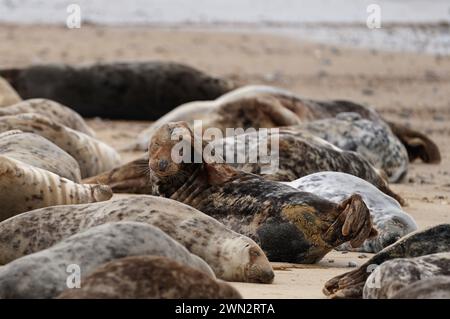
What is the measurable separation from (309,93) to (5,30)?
6066 mm

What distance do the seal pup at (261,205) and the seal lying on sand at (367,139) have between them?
262cm

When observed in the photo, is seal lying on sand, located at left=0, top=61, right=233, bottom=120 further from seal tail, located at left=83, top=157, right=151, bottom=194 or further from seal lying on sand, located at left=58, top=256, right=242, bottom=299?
seal lying on sand, located at left=58, top=256, right=242, bottom=299

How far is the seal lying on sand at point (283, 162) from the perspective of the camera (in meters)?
7.84

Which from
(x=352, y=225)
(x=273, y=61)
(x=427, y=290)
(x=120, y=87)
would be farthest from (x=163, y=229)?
(x=273, y=61)

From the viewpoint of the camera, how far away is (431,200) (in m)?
8.61

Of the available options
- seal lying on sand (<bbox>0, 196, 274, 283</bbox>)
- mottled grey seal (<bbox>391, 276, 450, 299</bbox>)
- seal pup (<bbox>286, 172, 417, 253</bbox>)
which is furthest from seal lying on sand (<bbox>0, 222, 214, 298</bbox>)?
seal pup (<bbox>286, 172, 417, 253</bbox>)

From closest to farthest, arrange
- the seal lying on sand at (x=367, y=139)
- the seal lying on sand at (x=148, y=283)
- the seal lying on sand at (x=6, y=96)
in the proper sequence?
the seal lying on sand at (x=148, y=283)
the seal lying on sand at (x=367, y=139)
the seal lying on sand at (x=6, y=96)

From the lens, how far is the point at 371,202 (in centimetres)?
678

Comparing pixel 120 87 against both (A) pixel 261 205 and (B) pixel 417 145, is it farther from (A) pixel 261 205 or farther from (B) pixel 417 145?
(A) pixel 261 205

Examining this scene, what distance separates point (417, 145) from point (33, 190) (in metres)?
5.15

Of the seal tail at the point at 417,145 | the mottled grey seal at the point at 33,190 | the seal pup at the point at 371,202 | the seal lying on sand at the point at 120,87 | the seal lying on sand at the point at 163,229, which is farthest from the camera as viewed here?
the seal lying on sand at the point at 120,87

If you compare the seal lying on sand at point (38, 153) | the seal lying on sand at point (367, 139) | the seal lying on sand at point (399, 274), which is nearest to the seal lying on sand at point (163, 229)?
the seal lying on sand at point (399, 274)

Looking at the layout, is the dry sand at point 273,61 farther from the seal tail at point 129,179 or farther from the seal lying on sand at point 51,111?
the seal tail at point 129,179

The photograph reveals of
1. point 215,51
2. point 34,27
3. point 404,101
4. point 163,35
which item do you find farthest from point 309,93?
point 34,27
